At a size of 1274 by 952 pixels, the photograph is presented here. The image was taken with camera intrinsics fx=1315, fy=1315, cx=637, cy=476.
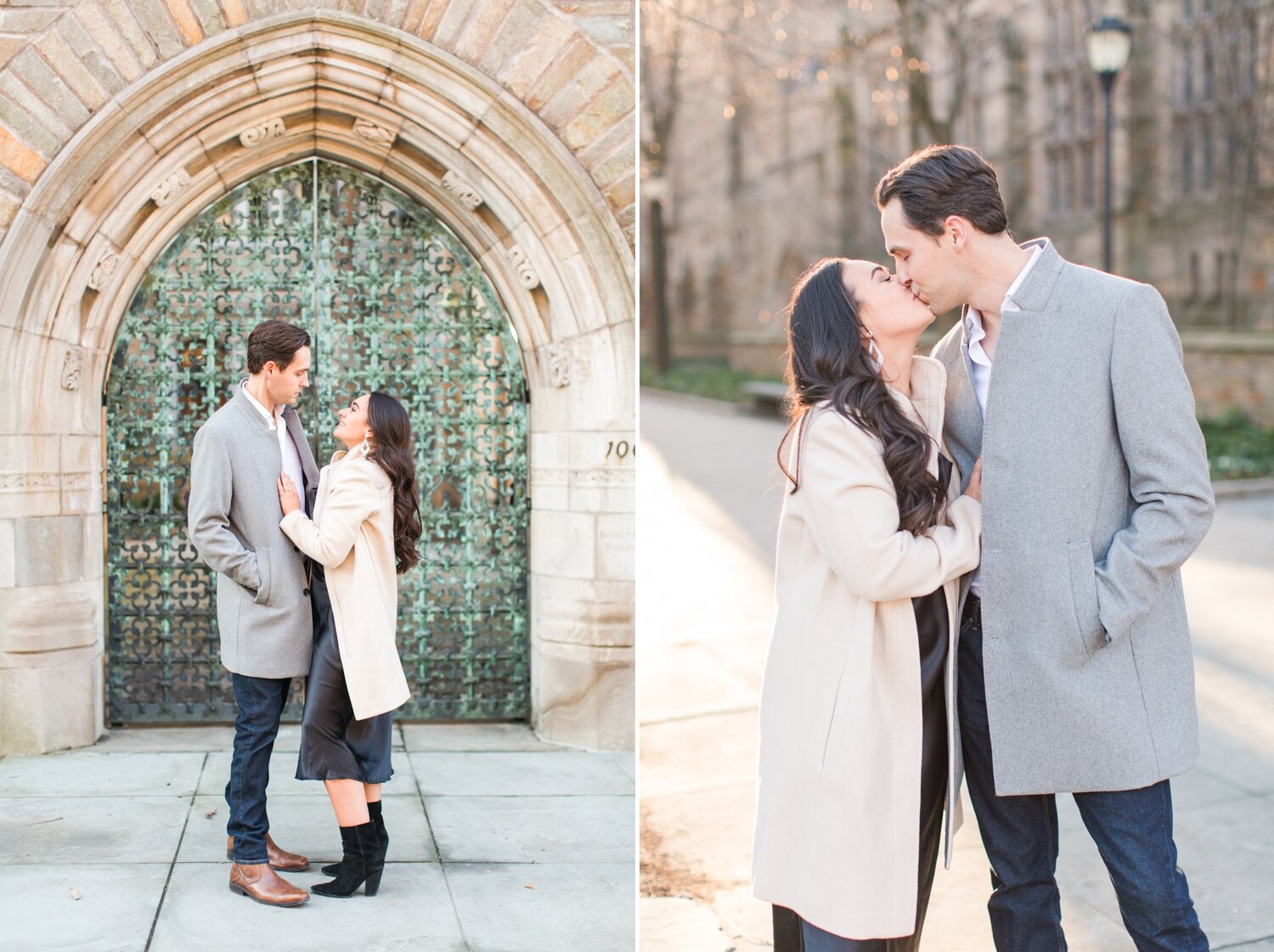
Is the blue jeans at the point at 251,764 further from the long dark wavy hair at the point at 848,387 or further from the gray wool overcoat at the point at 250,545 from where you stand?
the long dark wavy hair at the point at 848,387

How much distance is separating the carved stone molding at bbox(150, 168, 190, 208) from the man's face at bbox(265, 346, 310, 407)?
1969mm

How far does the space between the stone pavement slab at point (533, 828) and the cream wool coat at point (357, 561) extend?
0.85 metres

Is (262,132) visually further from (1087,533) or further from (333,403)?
(1087,533)

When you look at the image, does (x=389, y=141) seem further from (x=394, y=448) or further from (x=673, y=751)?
(x=673, y=751)

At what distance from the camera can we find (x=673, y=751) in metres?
5.65

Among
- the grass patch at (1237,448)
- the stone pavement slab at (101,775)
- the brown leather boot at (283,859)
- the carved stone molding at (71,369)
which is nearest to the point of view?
the brown leather boot at (283,859)

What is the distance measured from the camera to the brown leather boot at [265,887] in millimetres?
4113

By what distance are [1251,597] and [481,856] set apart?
5753 mm

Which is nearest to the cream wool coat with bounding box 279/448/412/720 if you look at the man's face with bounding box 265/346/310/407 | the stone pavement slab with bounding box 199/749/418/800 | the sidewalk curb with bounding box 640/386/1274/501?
the man's face with bounding box 265/346/310/407

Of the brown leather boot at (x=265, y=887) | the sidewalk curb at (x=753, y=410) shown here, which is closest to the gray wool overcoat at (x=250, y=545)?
the brown leather boot at (x=265, y=887)

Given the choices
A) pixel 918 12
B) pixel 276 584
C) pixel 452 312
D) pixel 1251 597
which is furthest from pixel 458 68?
pixel 918 12

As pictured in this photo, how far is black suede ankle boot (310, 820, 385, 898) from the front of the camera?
423 cm

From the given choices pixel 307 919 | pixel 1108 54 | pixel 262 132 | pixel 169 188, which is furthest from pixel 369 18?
pixel 1108 54

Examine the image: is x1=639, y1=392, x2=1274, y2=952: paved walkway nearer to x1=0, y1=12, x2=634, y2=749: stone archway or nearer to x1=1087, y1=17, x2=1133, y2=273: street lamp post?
x1=0, y1=12, x2=634, y2=749: stone archway
